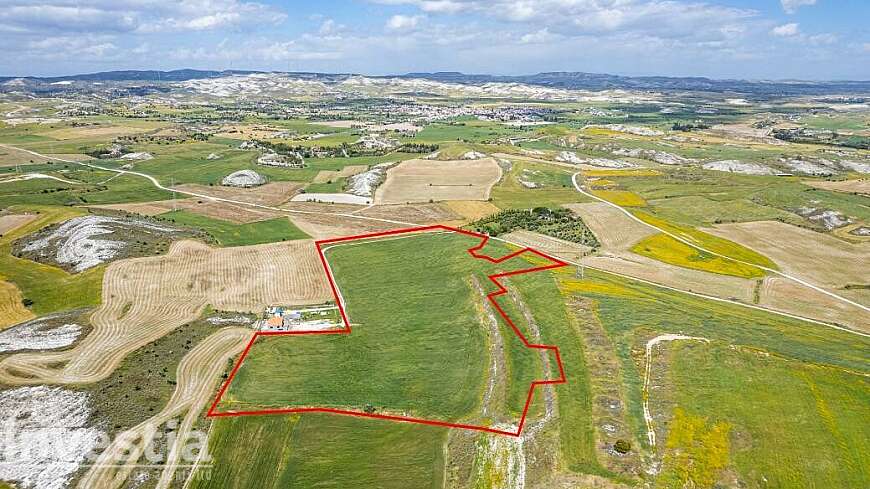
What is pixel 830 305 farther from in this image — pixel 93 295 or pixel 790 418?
pixel 93 295

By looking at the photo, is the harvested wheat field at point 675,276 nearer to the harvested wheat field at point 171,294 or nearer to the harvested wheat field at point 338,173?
the harvested wheat field at point 171,294

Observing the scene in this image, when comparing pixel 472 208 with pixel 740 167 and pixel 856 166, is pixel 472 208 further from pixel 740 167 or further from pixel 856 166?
pixel 856 166

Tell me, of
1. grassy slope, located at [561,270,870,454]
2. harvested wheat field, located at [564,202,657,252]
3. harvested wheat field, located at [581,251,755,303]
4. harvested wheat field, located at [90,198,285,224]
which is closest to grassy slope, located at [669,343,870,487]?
grassy slope, located at [561,270,870,454]

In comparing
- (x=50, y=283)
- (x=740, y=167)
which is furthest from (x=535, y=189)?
(x=50, y=283)

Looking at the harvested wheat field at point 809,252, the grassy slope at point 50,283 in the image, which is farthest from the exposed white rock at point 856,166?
the grassy slope at point 50,283

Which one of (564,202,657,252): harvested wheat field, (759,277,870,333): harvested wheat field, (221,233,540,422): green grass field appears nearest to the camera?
(221,233,540,422): green grass field

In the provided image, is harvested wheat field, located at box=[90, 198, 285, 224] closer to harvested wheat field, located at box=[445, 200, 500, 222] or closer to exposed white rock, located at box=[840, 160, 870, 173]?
harvested wheat field, located at box=[445, 200, 500, 222]
